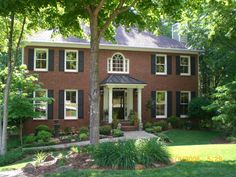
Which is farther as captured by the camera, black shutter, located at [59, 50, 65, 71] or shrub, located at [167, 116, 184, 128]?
shrub, located at [167, 116, 184, 128]

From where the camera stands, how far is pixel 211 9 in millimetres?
20188

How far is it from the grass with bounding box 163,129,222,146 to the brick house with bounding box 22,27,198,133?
3.11 m

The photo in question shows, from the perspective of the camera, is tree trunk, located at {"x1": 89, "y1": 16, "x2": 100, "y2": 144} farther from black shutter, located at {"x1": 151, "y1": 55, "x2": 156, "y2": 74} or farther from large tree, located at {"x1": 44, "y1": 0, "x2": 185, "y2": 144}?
black shutter, located at {"x1": 151, "y1": 55, "x2": 156, "y2": 74}

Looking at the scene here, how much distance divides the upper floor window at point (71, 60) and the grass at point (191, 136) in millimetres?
7753

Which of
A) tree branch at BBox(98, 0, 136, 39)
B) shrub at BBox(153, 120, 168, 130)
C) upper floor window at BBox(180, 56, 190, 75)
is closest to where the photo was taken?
tree branch at BBox(98, 0, 136, 39)

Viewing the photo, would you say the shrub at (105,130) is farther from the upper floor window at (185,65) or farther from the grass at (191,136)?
the upper floor window at (185,65)

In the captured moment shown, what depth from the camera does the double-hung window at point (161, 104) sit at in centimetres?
2777

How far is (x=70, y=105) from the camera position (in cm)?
2580

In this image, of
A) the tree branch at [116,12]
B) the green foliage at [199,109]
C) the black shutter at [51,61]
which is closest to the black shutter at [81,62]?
the black shutter at [51,61]

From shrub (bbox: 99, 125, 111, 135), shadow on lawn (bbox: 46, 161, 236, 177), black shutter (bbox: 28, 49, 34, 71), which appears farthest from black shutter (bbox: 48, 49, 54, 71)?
shadow on lawn (bbox: 46, 161, 236, 177)

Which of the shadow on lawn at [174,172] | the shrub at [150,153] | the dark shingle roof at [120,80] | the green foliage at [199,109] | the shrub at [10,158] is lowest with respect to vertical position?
the shrub at [10,158]

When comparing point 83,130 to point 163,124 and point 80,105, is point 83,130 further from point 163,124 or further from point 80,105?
point 163,124

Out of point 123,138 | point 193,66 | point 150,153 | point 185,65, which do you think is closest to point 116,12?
point 150,153

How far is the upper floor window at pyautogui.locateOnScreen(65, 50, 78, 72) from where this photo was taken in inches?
1014
